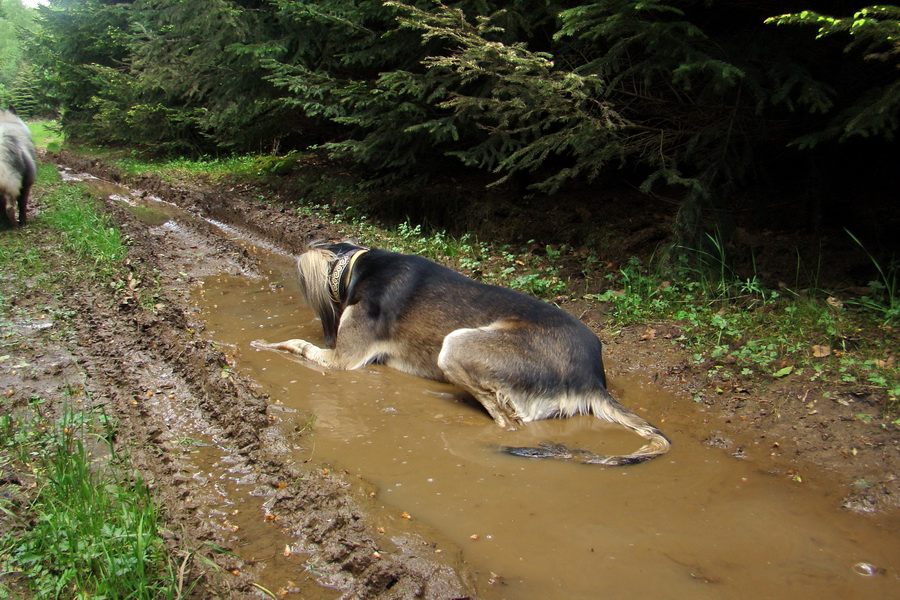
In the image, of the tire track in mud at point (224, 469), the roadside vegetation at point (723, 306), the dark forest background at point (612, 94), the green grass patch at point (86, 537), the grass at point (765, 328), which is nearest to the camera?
the green grass patch at point (86, 537)

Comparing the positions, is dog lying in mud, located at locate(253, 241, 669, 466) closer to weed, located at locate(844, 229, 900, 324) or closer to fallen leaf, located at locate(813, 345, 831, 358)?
fallen leaf, located at locate(813, 345, 831, 358)

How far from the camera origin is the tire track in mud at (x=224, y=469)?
2539 mm

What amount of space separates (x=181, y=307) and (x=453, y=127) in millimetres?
3641

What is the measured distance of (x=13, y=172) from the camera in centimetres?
845

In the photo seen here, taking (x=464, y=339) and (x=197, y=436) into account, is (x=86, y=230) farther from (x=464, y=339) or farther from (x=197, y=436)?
(x=464, y=339)

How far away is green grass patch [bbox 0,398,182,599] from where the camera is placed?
2.31 meters

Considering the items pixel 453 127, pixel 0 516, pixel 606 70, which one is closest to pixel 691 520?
pixel 0 516

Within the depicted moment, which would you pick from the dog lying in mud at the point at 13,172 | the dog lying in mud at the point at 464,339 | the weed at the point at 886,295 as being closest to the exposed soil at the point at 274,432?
the dog lying in mud at the point at 464,339

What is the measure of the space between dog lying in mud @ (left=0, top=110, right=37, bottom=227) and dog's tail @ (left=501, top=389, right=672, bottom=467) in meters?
8.46

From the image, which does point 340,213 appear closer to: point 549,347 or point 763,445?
point 549,347

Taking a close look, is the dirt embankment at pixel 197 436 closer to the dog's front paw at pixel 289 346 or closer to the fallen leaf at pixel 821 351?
the dog's front paw at pixel 289 346

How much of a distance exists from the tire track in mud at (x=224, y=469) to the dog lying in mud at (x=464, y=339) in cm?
95

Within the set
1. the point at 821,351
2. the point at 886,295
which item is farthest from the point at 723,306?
the point at 886,295

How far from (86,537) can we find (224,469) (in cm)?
94
